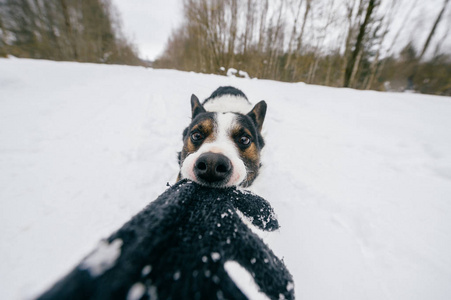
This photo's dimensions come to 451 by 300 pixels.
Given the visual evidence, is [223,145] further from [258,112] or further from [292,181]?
[292,181]

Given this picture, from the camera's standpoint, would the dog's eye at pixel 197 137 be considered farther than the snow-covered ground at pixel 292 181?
Yes

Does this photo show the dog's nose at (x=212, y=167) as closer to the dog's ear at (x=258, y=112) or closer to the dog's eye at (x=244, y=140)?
the dog's eye at (x=244, y=140)

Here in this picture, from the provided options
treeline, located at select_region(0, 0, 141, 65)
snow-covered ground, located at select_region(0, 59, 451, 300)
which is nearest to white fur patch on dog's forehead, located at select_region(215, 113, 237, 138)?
snow-covered ground, located at select_region(0, 59, 451, 300)

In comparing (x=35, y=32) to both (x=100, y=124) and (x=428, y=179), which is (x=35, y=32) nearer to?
(x=100, y=124)

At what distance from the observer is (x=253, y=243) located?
0.89m

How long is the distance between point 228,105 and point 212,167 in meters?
2.18

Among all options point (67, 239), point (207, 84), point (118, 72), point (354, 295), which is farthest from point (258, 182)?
point (118, 72)

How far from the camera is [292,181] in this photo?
110 inches

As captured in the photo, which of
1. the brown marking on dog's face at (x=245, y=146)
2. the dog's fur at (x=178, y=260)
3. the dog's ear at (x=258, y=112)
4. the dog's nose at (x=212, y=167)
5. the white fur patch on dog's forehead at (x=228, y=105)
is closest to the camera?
the dog's fur at (x=178, y=260)

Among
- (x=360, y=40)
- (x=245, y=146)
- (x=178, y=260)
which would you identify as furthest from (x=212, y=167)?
(x=360, y=40)

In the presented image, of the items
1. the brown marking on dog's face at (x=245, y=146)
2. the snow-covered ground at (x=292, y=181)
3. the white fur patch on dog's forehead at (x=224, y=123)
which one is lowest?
the snow-covered ground at (x=292, y=181)

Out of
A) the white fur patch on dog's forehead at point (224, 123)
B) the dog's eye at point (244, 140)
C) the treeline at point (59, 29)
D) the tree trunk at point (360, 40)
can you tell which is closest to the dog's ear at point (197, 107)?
the white fur patch on dog's forehead at point (224, 123)

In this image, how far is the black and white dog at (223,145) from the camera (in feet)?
4.66

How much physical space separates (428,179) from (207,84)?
6.33 meters
